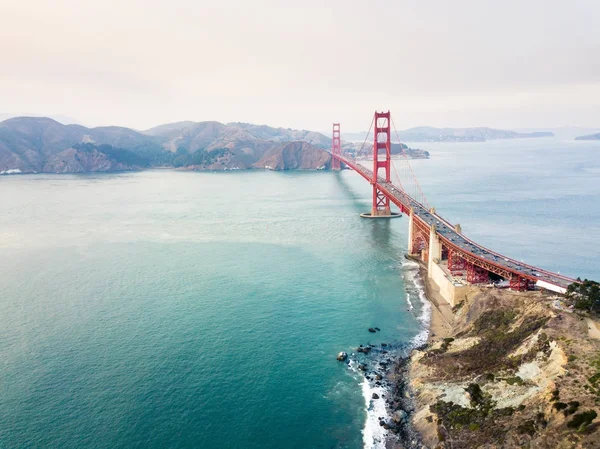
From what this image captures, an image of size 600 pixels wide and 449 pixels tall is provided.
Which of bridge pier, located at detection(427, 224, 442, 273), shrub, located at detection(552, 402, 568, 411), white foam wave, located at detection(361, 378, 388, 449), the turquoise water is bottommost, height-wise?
white foam wave, located at detection(361, 378, 388, 449)

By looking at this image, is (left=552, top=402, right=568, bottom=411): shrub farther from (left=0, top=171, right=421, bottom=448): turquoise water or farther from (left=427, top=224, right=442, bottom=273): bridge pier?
(left=427, top=224, right=442, bottom=273): bridge pier

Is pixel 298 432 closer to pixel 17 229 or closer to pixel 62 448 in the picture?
pixel 62 448

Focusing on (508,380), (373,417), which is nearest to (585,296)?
(508,380)

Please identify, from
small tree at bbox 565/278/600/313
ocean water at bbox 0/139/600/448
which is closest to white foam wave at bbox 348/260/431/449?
ocean water at bbox 0/139/600/448

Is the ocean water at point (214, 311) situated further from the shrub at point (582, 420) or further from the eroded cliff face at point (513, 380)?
the shrub at point (582, 420)

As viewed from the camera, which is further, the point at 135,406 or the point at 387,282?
the point at 387,282

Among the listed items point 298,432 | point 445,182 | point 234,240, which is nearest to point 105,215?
point 234,240

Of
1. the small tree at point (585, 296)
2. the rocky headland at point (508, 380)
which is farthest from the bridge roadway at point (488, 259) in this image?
the small tree at point (585, 296)
